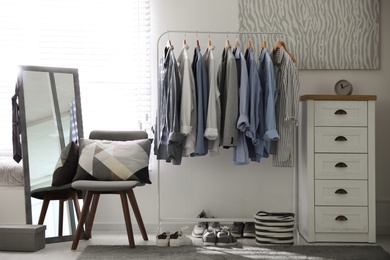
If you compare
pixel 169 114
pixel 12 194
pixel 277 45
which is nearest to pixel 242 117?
pixel 169 114

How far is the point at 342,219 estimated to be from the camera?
14.1ft

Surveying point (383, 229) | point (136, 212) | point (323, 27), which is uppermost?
point (323, 27)

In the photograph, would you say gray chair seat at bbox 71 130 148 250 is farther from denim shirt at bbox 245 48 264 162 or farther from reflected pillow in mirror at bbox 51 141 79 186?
denim shirt at bbox 245 48 264 162

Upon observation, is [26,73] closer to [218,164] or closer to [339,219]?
[218,164]

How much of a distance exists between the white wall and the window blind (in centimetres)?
16

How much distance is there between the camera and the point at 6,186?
4574 mm

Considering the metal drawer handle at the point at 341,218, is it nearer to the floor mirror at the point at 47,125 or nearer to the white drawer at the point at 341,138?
the white drawer at the point at 341,138

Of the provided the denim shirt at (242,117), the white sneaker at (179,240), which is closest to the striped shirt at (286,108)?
the denim shirt at (242,117)

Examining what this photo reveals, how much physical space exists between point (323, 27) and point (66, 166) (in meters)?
2.32

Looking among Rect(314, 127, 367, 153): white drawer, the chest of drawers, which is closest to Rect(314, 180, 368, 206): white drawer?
the chest of drawers

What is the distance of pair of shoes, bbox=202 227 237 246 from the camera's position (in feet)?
13.8

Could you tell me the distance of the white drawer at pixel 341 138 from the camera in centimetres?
430

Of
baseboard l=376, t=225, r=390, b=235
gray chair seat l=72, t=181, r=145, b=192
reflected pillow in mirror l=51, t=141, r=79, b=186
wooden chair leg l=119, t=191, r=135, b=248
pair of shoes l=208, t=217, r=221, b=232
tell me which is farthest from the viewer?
baseboard l=376, t=225, r=390, b=235

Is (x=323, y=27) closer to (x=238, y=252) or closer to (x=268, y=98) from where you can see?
(x=268, y=98)
